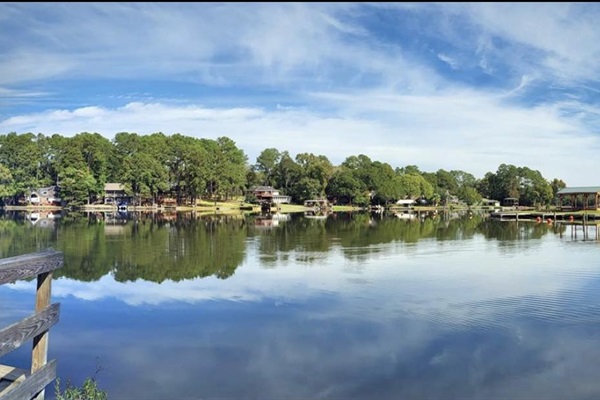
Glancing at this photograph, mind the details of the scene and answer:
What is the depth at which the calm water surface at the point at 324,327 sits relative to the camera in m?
7.62

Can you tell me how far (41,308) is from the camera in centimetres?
447

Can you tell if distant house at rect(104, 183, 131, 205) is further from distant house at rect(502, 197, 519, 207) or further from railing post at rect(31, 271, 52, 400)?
railing post at rect(31, 271, 52, 400)

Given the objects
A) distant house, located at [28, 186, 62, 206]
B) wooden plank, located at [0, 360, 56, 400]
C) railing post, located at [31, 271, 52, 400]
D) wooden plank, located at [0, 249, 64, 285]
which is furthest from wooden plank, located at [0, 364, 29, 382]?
distant house, located at [28, 186, 62, 206]

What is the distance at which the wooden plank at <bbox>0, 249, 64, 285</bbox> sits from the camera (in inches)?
152

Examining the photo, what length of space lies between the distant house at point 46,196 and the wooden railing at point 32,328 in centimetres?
8766

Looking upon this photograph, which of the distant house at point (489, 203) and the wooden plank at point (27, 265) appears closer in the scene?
the wooden plank at point (27, 265)

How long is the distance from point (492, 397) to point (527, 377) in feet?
3.49

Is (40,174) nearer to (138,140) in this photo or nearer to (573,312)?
(138,140)

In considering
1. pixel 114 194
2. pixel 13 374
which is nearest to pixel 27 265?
pixel 13 374

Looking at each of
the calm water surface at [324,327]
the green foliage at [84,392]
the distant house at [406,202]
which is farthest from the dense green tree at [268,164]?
the green foliage at [84,392]

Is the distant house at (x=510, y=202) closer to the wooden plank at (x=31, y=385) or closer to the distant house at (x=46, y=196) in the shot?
the distant house at (x=46, y=196)

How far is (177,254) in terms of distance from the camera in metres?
22.6

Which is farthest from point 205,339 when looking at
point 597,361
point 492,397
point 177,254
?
point 177,254

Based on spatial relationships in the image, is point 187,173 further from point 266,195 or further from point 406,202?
point 406,202
